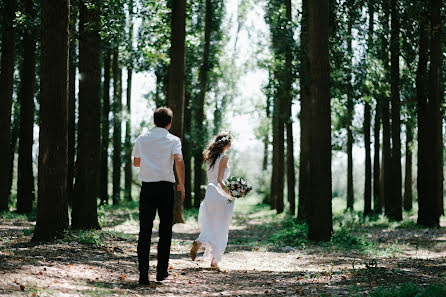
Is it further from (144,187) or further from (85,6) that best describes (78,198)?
(144,187)

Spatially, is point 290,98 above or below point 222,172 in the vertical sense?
above

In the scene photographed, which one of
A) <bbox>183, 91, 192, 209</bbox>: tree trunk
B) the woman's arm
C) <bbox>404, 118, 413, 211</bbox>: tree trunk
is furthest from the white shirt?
<bbox>404, 118, 413, 211</bbox>: tree trunk

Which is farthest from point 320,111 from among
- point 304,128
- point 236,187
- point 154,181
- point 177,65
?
point 154,181

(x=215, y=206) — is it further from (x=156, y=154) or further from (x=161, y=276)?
(x=156, y=154)

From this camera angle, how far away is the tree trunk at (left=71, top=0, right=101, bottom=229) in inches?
524

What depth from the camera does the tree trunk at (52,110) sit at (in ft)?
33.0

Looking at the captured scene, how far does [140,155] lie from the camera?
7.65 metres

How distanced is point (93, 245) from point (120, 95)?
28.4m

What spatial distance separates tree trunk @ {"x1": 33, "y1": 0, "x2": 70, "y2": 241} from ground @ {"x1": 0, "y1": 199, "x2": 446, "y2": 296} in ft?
2.62

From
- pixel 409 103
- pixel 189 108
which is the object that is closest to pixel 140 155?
pixel 409 103

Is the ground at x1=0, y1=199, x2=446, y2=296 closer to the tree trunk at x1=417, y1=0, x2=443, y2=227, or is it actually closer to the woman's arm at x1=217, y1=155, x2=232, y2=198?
the woman's arm at x1=217, y1=155, x2=232, y2=198

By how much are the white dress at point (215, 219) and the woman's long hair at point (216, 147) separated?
8 centimetres

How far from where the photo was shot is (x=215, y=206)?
961 centimetres

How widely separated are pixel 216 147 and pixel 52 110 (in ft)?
10.6
